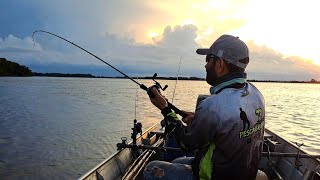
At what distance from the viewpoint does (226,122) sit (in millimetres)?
3713

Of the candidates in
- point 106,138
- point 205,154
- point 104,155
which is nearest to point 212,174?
point 205,154

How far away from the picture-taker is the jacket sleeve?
370cm

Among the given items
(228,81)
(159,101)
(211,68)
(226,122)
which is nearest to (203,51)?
(211,68)

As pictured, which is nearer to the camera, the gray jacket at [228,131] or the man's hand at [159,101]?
the gray jacket at [228,131]

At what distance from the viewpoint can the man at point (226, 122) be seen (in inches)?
147

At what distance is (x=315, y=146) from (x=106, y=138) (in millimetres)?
13691

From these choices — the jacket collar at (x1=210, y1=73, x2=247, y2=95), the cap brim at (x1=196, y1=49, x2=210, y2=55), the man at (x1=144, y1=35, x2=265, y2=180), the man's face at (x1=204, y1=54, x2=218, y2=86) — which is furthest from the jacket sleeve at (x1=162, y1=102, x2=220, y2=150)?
the cap brim at (x1=196, y1=49, x2=210, y2=55)

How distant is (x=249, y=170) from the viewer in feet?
13.3

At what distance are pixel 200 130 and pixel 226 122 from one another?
11.7 inches

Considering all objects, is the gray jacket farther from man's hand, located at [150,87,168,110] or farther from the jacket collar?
man's hand, located at [150,87,168,110]

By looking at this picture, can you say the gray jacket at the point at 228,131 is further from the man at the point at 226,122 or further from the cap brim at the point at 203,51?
the cap brim at the point at 203,51

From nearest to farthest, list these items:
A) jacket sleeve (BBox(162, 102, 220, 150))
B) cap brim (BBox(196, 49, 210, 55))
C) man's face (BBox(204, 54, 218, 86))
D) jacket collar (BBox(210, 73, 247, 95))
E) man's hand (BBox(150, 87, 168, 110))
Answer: jacket sleeve (BBox(162, 102, 220, 150)), jacket collar (BBox(210, 73, 247, 95)), man's face (BBox(204, 54, 218, 86)), cap brim (BBox(196, 49, 210, 55)), man's hand (BBox(150, 87, 168, 110))

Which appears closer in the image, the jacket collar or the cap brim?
the jacket collar

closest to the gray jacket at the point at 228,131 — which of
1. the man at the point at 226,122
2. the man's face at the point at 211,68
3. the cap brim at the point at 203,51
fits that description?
the man at the point at 226,122
